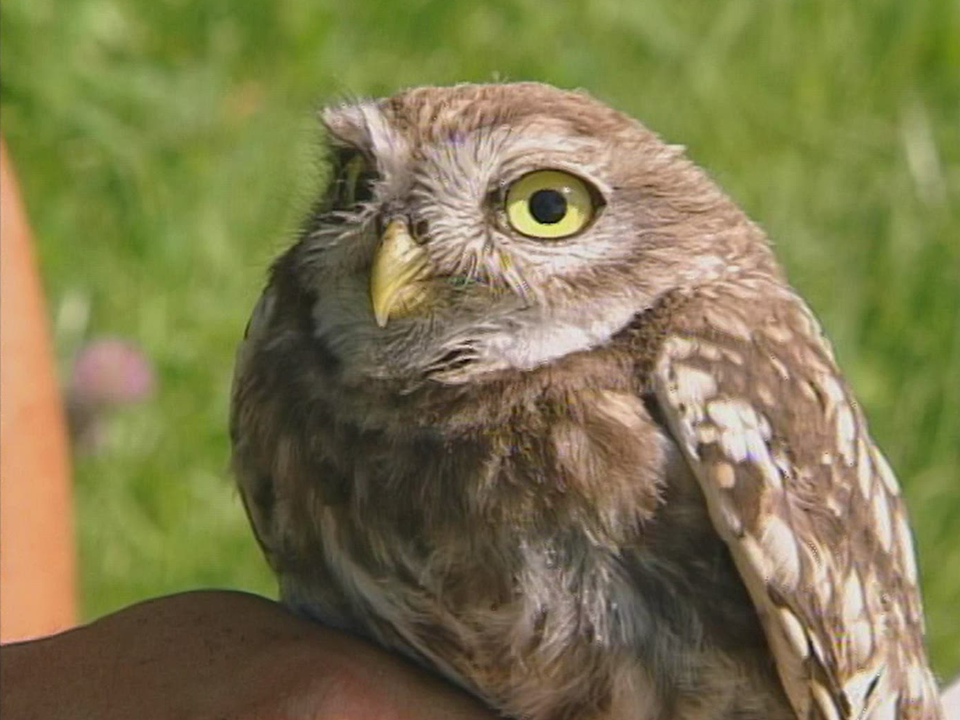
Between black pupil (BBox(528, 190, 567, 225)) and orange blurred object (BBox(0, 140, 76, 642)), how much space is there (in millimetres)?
863

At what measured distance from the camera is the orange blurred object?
259 centimetres

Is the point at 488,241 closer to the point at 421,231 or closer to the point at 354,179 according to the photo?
the point at 421,231

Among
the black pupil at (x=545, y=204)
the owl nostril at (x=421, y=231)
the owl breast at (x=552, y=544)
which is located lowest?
the owl breast at (x=552, y=544)

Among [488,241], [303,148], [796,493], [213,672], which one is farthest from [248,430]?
[303,148]

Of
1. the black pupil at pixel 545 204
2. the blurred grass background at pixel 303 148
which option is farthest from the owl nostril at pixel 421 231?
the blurred grass background at pixel 303 148

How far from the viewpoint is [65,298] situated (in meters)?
4.34

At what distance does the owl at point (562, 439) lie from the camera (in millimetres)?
2068

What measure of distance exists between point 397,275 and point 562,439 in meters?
0.26

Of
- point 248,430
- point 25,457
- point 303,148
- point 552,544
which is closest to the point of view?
point 552,544

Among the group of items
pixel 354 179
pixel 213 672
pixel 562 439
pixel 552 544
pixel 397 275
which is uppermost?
pixel 354 179

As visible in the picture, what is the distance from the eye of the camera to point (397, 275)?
206 centimetres

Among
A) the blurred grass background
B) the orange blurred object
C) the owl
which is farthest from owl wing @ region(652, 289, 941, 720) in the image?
the blurred grass background

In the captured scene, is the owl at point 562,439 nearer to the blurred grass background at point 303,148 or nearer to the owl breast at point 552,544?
the owl breast at point 552,544

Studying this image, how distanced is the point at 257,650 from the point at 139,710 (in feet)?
0.48
